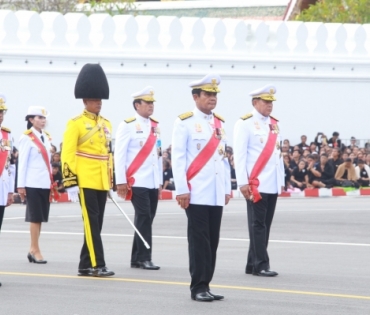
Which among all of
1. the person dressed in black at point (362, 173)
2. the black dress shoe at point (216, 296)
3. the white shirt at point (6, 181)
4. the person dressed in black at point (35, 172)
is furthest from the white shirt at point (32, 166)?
the person dressed in black at point (362, 173)

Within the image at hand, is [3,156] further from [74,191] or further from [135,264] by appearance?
[135,264]

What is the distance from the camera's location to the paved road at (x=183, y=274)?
10.5 metres

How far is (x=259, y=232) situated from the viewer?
42.9 feet

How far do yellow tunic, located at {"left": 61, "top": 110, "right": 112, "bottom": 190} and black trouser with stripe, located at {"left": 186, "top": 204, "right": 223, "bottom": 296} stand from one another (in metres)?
1.91

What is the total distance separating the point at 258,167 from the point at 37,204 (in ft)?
10.0

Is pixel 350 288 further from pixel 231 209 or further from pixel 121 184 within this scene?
pixel 231 209

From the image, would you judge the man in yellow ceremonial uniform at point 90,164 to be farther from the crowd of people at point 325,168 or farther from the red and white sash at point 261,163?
the crowd of people at point 325,168

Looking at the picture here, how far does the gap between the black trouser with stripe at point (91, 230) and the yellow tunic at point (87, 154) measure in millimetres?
115

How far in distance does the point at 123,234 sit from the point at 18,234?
5.58ft

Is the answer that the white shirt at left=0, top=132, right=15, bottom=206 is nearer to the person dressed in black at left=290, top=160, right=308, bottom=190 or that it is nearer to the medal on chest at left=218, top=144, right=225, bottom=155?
the medal on chest at left=218, top=144, right=225, bottom=155

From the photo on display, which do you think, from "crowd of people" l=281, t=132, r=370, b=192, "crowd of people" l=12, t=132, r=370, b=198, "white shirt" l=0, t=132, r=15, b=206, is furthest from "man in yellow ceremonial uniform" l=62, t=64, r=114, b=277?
"crowd of people" l=281, t=132, r=370, b=192

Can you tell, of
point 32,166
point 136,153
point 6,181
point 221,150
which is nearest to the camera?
point 221,150

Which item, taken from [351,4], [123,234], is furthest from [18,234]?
[351,4]

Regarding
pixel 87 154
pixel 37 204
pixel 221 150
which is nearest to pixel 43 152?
pixel 37 204
